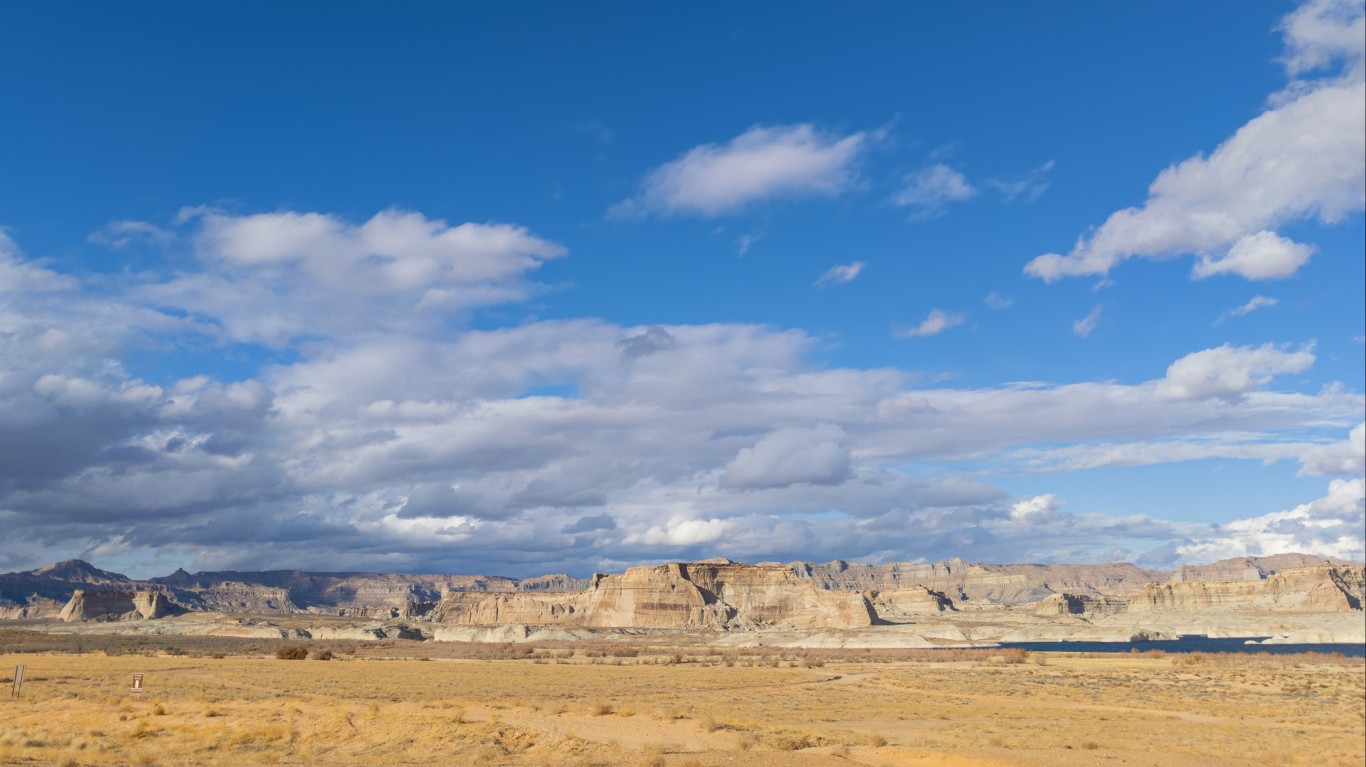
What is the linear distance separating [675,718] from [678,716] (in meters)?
0.78

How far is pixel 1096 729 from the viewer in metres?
35.9

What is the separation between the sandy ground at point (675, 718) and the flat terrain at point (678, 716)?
0.46 ft

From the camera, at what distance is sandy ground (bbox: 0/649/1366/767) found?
2695cm

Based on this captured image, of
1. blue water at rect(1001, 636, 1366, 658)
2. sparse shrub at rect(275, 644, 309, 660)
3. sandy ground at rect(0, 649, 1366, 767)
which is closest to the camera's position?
sandy ground at rect(0, 649, 1366, 767)

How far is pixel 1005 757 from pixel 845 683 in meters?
34.0

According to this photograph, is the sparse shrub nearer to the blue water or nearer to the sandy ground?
the sandy ground

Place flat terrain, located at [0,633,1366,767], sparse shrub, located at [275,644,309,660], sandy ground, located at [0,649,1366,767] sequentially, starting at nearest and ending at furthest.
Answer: sandy ground, located at [0,649,1366,767], flat terrain, located at [0,633,1366,767], sparse shrub, located at [275,644,309,660]

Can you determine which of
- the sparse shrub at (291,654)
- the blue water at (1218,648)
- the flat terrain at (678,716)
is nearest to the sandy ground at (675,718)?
the flat terrain at (678,716)

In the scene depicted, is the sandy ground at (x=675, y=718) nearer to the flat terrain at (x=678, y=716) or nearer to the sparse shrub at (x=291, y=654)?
the flat terrain at (x=678, y=716)

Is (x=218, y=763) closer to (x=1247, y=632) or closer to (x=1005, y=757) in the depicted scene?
(x=1005, y=757)

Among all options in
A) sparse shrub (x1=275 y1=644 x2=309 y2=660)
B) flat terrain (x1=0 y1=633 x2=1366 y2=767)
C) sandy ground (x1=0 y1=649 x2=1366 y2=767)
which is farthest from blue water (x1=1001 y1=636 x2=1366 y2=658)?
sparse shrub (x1=275 y1=644 x2=309 y2=660)

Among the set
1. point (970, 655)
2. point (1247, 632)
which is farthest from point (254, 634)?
point (1247, 632)

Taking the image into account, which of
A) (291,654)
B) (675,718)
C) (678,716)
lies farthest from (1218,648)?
(675,718)

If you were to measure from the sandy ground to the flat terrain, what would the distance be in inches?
5.5
